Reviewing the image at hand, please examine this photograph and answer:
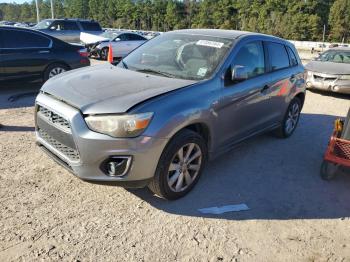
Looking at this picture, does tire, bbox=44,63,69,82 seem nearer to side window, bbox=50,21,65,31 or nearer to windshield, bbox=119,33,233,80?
windshield, bbox=119,33,233,80

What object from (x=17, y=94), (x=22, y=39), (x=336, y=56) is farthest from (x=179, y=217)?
(x=336, y=56)

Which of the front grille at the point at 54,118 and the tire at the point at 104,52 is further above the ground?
the front grille at the point at 54,118

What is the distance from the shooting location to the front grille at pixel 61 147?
3.47 meters

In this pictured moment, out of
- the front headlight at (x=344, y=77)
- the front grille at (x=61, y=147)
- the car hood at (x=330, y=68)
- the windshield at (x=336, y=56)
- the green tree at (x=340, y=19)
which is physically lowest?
the front grille at (x=61, y=147)

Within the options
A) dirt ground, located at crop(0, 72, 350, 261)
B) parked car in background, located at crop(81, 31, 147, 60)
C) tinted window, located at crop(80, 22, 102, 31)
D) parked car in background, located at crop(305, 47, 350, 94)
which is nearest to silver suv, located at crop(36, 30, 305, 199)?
dirt ground, located at crop(0, 72, 350, 261)

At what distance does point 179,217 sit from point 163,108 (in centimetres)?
112

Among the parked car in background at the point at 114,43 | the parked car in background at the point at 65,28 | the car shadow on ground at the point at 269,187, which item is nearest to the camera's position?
the car shadow on ground at the point at 269,187

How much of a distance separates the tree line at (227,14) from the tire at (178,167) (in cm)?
6431

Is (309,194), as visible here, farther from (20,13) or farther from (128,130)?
(20,13)

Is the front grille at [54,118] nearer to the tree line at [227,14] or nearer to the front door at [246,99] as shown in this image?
the front door at [246,99]

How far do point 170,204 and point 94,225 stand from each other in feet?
2.79

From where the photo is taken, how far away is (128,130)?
10.8 ft

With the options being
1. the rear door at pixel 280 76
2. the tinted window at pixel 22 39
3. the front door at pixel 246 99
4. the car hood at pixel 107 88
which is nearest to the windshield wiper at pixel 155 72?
the car hood at pixel 107 88

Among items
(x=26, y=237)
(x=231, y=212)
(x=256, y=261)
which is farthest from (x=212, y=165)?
(x=26, y=237)
